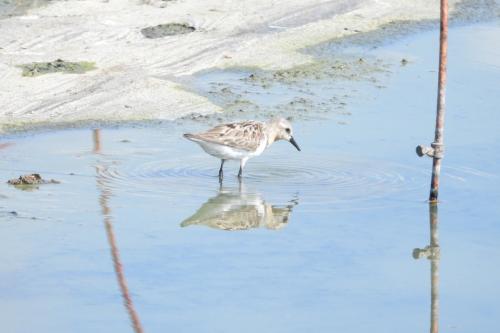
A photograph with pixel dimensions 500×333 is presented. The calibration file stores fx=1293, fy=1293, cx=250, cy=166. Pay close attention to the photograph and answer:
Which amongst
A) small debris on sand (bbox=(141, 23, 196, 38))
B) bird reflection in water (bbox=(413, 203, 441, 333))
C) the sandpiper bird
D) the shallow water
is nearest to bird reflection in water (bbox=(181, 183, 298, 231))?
the shallow water

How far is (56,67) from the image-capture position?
1509 centimetres

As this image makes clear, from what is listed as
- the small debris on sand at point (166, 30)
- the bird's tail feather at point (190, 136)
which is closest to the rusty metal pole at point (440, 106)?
the bird's tail feather at point (190, 136)

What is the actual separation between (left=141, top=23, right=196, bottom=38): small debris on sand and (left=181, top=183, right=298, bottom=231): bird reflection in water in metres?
5.58

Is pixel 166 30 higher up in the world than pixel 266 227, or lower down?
higher up

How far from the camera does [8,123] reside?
43.6 ft

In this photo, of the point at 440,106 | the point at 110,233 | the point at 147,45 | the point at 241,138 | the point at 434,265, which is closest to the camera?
the point at 434,265

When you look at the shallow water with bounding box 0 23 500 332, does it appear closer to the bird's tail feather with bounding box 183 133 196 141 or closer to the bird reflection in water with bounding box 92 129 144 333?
the bird reflection in water with bounding box 92 129 144 333

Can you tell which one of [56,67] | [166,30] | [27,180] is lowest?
[27,180]

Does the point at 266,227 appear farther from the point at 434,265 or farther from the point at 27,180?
the point at 27,180

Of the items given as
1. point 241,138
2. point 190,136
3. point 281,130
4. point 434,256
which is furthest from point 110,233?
point 281,130

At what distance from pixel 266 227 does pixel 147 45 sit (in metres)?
6.15

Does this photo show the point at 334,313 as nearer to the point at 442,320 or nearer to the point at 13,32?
the point at 442,320

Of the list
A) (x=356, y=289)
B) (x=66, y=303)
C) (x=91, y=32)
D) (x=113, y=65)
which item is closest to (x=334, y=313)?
(x=356, y=289)

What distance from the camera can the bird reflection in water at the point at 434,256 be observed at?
8.62 m
